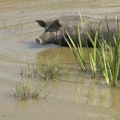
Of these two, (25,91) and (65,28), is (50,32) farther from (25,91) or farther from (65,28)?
(25,91)

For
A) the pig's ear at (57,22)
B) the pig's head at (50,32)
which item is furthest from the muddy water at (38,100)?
the pig's ear at (57,22)

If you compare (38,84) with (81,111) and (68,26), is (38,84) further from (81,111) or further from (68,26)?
(68,26)

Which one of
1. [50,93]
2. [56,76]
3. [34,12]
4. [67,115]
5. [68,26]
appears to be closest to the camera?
[67,115]

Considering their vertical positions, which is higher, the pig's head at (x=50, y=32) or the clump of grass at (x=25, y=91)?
the clump of grass at (x=25, y=91)

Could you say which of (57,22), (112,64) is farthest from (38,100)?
(57,22)

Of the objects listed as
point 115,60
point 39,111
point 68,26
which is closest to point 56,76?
point 115,60


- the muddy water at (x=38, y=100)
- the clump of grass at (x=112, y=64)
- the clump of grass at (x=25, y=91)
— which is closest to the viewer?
the muddy water at (x=38, y=100)

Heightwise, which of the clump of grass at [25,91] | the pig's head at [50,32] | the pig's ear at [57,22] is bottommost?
the pig's head at [50,32]

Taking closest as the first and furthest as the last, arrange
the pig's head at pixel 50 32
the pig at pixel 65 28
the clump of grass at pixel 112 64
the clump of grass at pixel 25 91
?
1. the clump of grass at pixel 25 91
2. the clump of grass at pixel 112 64
3. the pig at pixel 65 28
4. the pig's head at pixel 50 32

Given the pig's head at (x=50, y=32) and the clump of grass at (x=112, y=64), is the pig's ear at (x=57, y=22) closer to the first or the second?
the pig's head at (x=50, y=32)

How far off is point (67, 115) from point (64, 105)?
0.35 m

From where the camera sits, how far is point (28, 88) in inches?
235

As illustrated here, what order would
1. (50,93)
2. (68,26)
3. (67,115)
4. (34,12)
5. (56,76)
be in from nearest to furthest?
(67,115), (50,93), (56,76), (68,26), (34,12)

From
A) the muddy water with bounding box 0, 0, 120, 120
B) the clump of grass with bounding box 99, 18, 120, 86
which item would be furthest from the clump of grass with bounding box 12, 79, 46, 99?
the clump of grass with bounding box 99, 18, 120, 86
